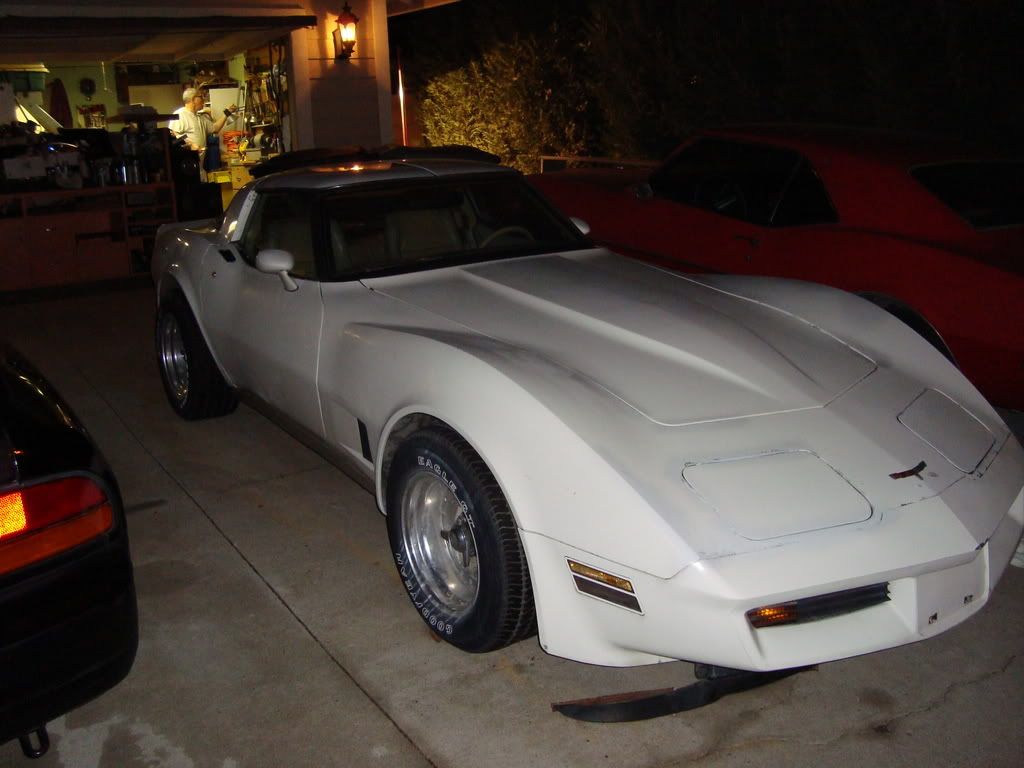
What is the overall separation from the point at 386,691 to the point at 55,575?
105cm

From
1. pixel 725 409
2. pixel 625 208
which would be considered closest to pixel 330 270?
pixel 725 409

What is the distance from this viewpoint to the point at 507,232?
429 centimetres

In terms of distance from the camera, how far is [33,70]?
1670cm

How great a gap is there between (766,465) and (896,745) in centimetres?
84

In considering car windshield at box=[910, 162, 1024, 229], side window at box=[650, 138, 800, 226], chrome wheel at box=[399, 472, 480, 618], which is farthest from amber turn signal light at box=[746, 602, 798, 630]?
side window at box=[650, 138, 800, 226]

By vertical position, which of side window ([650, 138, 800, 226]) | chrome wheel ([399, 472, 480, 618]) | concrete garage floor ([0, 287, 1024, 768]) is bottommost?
concrete garage floor ([0, 287, 1024, 768])

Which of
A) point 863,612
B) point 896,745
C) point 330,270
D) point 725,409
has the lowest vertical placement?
point 896,745

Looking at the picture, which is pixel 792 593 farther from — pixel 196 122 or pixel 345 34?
pixel 196 122

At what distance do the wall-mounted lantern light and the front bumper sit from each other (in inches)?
446

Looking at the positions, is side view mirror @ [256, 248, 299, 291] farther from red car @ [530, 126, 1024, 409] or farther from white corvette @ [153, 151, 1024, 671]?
red car @ [530, 126, 1024, 409]

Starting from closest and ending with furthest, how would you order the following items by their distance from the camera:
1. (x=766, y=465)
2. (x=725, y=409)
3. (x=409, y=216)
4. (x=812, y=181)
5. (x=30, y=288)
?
(x=766, y=465) < (x=725, y=409) < (x=409, y=216) < (x=812, y=181) < (x=30, y=288)

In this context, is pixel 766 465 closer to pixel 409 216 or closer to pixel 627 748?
pixel 627 748

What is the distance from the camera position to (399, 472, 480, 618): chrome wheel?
3023 millimetres

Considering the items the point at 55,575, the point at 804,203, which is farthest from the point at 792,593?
the point at 804,203
